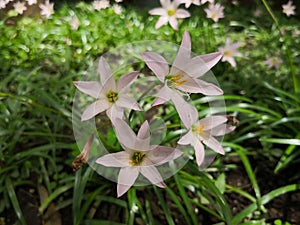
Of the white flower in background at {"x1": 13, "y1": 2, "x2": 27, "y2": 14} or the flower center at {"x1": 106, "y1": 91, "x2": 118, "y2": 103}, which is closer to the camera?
the flower center at {"x1": 106, "y1": 91, "x2": 118, "y2": 103}

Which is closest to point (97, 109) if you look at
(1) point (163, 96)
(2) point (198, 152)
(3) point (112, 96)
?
(3) point (112, 96)

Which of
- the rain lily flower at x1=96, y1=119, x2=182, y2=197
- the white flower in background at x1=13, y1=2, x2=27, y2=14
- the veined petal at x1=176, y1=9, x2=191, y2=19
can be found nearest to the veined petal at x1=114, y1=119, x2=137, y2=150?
the rain lily flower at x1=96, y1=119, x2=182, y2=197

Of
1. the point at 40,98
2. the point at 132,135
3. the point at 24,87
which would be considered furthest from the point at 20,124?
the point at 132,135

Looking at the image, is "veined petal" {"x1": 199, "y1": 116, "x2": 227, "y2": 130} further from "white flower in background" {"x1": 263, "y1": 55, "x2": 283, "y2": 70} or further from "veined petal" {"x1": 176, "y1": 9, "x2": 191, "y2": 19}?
"white flower in background" {"x1": 263, "y1": 55, "x2": 283, "y2": 70}

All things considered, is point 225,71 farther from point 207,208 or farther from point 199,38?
point 207,208

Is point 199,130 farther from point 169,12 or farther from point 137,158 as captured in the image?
point 169,12

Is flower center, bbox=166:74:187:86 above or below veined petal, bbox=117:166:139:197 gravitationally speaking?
above
